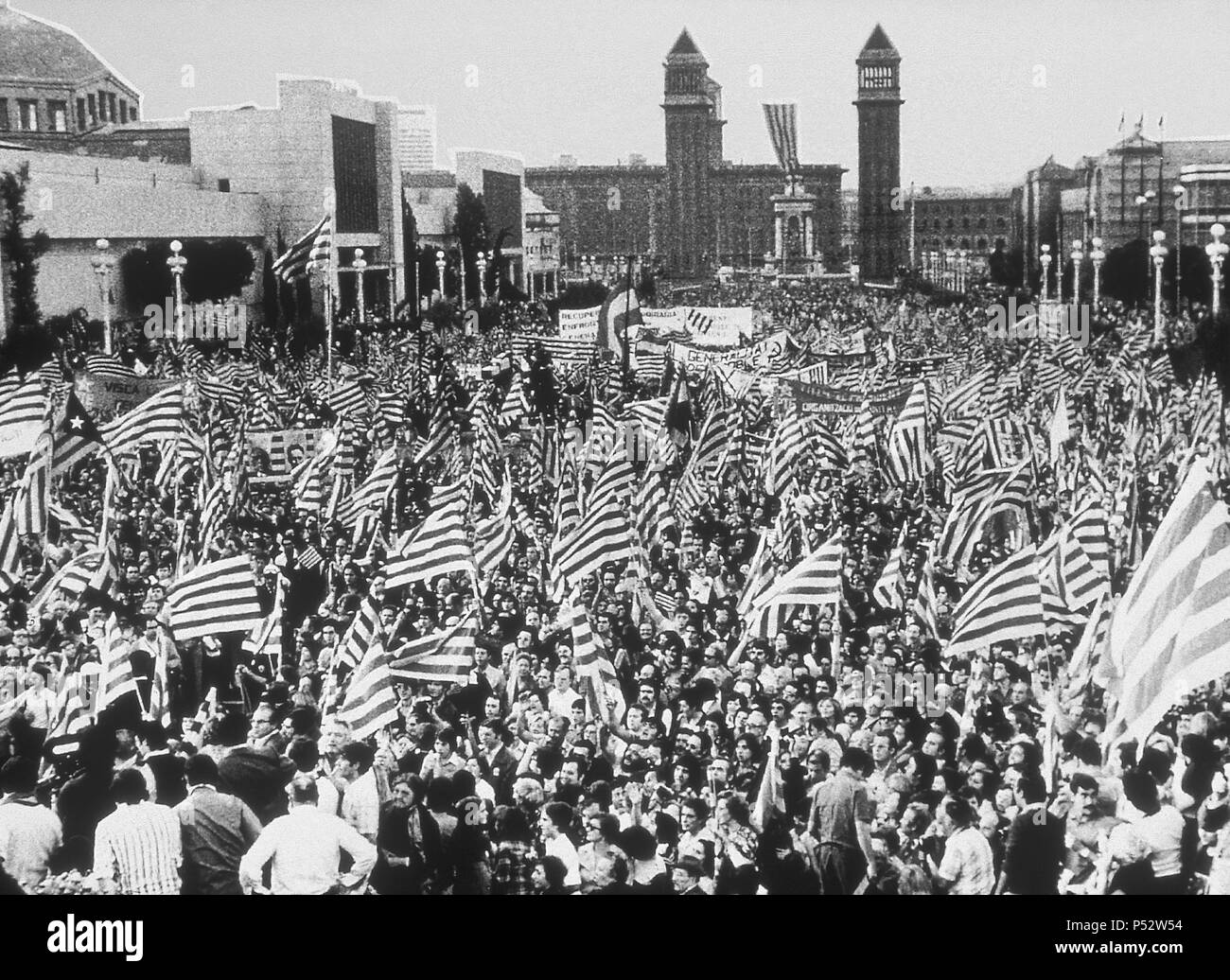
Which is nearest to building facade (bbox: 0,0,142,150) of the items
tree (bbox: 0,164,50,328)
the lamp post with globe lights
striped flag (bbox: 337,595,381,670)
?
tree (bbox: 0,164,50,328)

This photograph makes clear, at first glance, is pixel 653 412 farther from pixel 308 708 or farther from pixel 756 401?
pixel 308 708

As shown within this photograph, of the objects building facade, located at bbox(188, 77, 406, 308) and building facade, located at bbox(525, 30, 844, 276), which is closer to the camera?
building facade, located at bbox(525, 30, 844, 276)

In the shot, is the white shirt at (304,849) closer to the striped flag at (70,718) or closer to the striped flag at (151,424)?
the striped flag at (70,718)

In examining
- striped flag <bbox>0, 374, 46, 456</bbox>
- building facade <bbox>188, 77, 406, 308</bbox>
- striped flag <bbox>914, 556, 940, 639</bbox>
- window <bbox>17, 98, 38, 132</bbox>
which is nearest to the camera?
striped flag <bbox>914, 556, 940, 639</bbox>

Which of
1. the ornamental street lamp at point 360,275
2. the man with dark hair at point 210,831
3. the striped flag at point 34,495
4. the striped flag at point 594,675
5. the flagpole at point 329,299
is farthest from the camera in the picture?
the ornamental street lamp at point 360,275

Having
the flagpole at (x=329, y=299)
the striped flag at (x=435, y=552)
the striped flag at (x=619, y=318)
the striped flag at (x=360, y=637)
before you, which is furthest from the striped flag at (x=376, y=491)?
the striped flag at (x=360, y=637)

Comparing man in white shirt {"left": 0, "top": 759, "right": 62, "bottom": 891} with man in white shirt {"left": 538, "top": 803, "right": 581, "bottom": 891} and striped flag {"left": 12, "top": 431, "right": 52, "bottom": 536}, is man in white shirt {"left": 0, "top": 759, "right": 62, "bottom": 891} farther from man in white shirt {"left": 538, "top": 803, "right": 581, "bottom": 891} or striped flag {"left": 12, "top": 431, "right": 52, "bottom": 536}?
striped flag {"left": 12, "top": 431, "right": 52, "bottom": 536}
